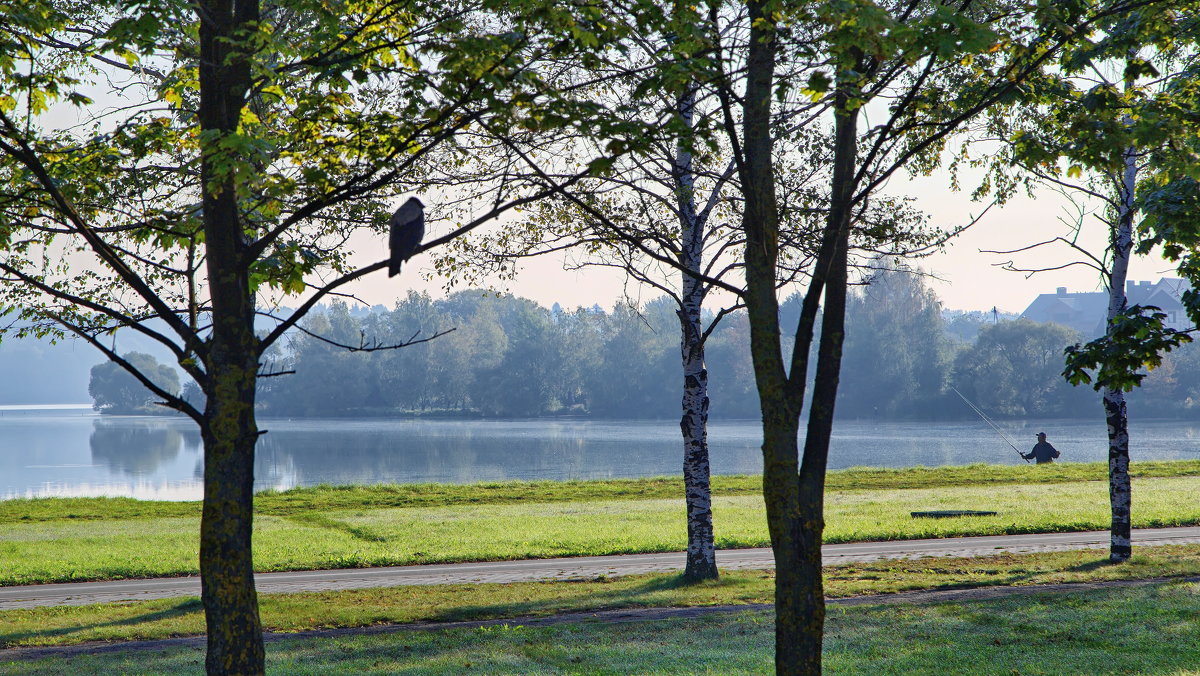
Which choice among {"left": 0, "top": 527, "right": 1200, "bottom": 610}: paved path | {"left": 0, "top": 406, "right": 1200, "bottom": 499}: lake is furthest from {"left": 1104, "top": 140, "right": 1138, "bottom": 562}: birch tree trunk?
{"left": 0, "top": 406, "right": 1200, "bottom": 499}: lake

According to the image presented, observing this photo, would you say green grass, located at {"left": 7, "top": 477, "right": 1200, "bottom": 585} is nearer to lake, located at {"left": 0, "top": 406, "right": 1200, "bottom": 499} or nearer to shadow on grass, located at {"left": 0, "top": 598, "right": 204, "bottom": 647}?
shadow on grass, located at {"left": 0, "top": 598, "right": 204, "bottom": 647}

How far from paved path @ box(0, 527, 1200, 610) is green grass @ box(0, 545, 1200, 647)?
2.79 ft

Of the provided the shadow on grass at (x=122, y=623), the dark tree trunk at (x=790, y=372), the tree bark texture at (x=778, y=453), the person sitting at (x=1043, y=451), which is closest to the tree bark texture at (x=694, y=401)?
the shadow on grass at (x=122, y=623)

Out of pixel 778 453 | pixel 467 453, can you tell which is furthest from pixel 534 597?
pixel 467 453

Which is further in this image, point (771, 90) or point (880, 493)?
point (880, 493)

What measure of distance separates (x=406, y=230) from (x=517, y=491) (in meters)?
22.3

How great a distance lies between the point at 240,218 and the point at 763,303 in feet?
9.46

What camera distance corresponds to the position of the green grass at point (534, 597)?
11.0 meters

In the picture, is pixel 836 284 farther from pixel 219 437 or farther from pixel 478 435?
pixel 478 435

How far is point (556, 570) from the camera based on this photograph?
619 inches

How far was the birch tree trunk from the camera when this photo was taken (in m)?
14.1

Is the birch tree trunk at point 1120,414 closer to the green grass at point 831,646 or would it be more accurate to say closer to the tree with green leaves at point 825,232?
the green grass at point 831,646

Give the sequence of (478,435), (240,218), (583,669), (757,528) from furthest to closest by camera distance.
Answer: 1. (478,435)
2. (757,528)
3. (583,669)
4. (240,218)

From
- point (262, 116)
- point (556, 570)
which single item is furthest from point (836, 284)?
point (556, 570)
